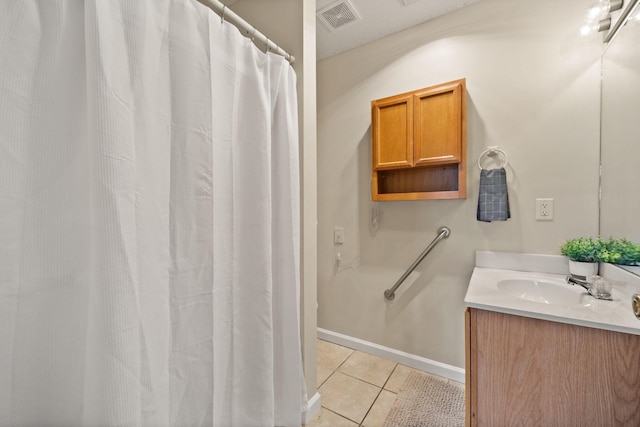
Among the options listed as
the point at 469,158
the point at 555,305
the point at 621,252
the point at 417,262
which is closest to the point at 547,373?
the point at 555,305

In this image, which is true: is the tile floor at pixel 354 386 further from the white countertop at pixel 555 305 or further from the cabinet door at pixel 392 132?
the cabinet door at pixel 392 132

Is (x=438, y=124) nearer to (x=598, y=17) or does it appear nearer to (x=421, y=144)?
(x=421, y=144)

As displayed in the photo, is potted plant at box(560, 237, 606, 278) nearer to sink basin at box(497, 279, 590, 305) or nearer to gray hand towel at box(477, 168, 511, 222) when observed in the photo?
sink basin at box(497, 279, 590, 305)

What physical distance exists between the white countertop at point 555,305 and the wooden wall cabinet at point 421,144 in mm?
540

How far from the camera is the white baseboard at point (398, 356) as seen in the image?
1.61 metres

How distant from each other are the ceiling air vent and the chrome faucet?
201cm

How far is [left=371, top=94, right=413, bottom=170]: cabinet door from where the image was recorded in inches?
65.6

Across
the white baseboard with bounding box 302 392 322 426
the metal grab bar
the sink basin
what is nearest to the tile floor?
the white baseboard with bounding box 302 392 322 426

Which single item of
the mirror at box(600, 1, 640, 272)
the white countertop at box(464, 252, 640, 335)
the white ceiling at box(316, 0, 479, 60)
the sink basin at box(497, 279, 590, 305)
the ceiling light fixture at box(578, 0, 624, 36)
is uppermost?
the white ceiling at box(316, 0, 479, 60)

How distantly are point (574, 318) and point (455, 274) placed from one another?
2.71 feet

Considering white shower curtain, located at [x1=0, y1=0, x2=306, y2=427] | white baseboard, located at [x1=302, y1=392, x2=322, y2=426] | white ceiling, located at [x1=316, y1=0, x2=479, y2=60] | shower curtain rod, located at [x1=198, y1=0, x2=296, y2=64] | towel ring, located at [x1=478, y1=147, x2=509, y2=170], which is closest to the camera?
white shower curtain, located at [x1=0, y1=0, x2=306, y2=427]

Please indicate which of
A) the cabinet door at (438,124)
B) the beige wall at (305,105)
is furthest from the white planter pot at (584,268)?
the beige wall at (305,105)

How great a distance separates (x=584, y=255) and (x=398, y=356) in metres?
1.26

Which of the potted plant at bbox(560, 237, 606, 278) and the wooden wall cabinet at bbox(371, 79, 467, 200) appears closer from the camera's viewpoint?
the potted plant at bbox(560, 237, 606, 278)
